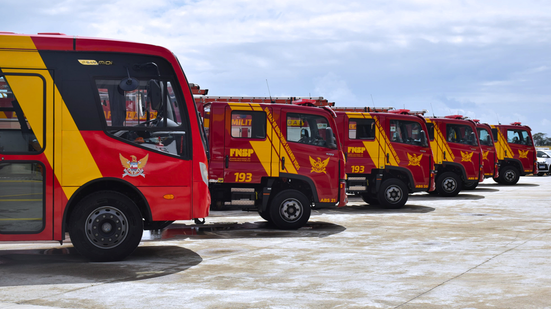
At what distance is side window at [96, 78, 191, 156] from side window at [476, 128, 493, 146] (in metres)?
16.7

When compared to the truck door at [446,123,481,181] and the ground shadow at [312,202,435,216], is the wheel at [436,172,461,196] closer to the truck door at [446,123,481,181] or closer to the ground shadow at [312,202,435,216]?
the truck door at [446,123,481,181]

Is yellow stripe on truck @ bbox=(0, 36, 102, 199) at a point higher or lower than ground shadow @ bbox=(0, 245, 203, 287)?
higher

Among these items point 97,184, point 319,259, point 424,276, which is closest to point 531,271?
point 424,276

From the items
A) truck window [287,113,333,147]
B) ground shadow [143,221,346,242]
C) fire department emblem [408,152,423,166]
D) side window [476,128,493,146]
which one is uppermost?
side window [476,128,493,146]

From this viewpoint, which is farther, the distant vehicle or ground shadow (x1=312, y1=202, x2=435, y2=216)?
the distant vehicle

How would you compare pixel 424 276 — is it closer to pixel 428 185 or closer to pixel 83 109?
pixel 83 109

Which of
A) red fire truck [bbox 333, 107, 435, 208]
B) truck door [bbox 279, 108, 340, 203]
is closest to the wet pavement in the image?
truck door [bbox 279, 108, 340, 203]

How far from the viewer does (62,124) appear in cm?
722

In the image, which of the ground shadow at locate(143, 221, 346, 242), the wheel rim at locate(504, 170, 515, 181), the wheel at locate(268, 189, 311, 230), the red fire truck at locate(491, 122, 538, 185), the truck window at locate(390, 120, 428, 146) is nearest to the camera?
the ground shadow at locate(143, 221, 346, 242)

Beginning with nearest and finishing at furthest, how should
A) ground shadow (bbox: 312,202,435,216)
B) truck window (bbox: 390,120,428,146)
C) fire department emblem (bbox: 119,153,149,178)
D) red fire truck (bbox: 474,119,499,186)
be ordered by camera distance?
1. fire department emblem (bbox: 119,153,149,178)
2. ground shadow (bbox: 312,202,435,216)
3. truck window (bbox: 390,120,428,146)
4. red fire truck (bbox: 474,119,499,186)

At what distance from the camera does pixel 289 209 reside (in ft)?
35.5

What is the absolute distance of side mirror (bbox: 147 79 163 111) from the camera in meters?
7.50

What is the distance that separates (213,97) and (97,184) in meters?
8.98

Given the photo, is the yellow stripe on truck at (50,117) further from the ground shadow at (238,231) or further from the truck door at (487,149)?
the truck door at (487,149)
